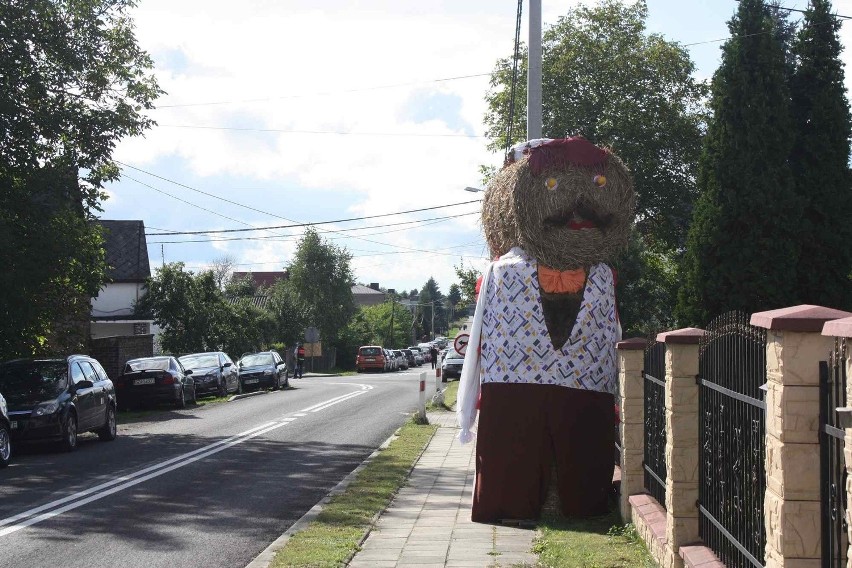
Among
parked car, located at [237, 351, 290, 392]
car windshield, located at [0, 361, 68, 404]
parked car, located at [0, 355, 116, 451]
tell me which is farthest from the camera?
parked car, located at [237, 351, 290, 392]

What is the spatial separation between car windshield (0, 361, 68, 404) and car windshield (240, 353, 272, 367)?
21336mm

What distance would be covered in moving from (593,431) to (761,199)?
1445 centimetres

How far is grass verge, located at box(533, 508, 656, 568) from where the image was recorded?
293 inches

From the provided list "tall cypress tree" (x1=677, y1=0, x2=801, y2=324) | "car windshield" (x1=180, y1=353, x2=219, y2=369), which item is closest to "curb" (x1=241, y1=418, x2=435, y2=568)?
"tall cypress tree" (x1=677, y1=0, x2=801, y2=324)

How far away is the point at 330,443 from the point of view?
1783cm

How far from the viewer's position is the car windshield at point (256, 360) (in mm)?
39031

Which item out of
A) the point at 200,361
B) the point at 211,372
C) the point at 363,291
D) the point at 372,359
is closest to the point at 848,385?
the point at 211,372

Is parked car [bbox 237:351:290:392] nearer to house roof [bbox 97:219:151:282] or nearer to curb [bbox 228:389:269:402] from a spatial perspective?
curb [bbox 228:389:269:402]

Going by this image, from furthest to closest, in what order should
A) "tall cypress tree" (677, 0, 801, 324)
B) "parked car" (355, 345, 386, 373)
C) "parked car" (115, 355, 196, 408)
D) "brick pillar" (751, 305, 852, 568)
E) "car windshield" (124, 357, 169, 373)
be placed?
"parked car" (355, 345, 386, 373)
"car windshield" (124, 357, 169, 373)
"parked car" (115, 355, 196, 408)
"tall cypress tree" (677, 0, 801, 324)
"brick pillar" (751, 305, 852, 568)

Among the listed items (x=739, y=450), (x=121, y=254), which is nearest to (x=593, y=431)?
(x=739, y=450)

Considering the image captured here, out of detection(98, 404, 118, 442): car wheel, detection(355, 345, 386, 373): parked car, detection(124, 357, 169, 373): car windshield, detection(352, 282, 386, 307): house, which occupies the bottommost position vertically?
detection(355, 345, 386, 373): parked car

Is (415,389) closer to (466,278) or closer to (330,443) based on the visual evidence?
(466,278)

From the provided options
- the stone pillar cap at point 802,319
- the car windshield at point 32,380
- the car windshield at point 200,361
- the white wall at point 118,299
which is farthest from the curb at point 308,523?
the white wall at point 118,299

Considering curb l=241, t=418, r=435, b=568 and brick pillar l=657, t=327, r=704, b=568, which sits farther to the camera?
curb l=241, t=418, r=435, b=568
